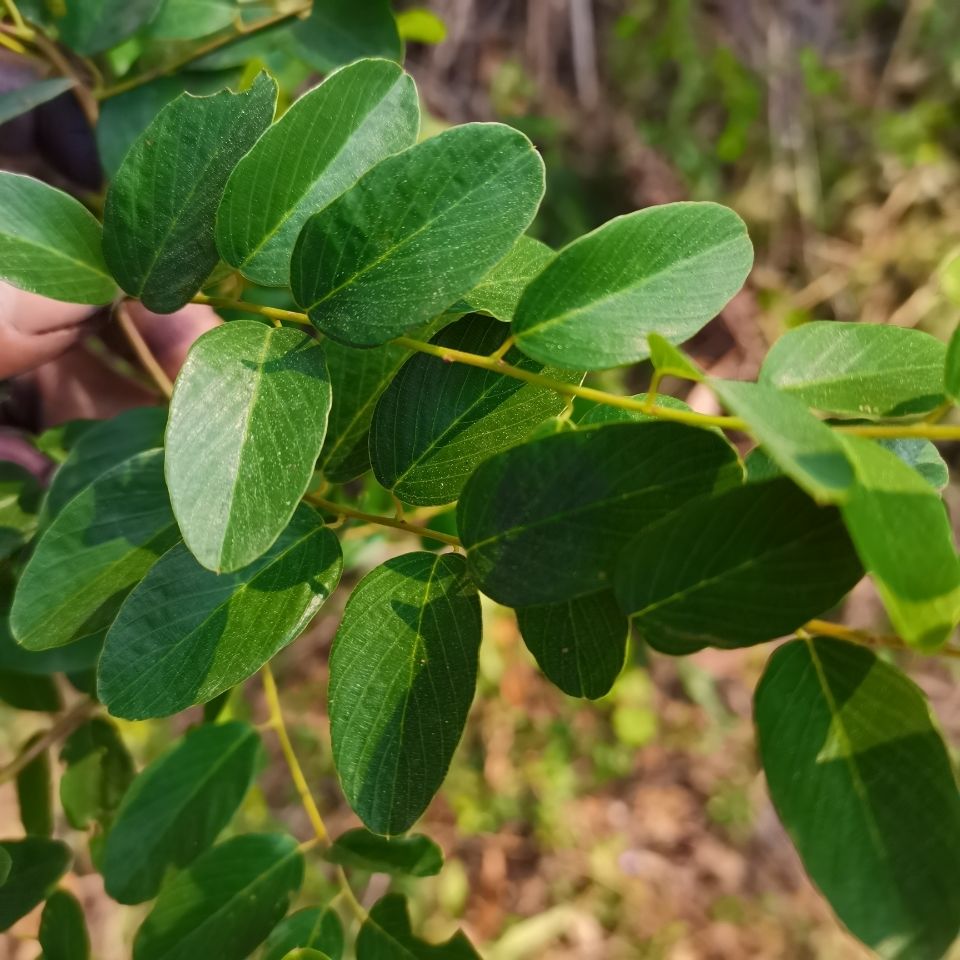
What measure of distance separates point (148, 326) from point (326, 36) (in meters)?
0.43

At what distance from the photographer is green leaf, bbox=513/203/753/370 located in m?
0.43

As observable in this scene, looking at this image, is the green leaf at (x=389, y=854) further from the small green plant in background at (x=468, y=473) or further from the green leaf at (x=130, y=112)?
the green leaf at (x=130, y=112)

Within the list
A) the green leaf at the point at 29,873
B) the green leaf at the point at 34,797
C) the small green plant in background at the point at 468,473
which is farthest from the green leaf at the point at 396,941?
the green leaf at the point at 34,797

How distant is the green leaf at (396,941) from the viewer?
1.92ft

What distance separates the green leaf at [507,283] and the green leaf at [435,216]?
0.16ft

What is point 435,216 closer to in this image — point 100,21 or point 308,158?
point 308,158

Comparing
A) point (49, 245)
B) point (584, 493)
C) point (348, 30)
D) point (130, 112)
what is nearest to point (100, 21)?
point (130, 112)

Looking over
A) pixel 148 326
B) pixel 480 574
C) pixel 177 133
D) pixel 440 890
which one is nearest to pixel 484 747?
pixel 440 890

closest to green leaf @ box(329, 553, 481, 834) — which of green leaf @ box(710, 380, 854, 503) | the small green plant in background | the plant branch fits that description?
the small green plant in background

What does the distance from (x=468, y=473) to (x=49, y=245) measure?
30 centimetres

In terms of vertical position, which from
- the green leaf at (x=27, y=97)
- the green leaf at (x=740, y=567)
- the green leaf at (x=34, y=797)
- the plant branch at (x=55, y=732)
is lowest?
the green leaf at (x=34, y=797)

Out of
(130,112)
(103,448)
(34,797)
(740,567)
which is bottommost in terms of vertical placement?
(34,797)

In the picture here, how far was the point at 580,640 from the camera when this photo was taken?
0.47 m

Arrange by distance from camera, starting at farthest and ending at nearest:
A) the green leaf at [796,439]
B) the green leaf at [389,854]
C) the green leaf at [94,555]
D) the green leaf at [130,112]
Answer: the green leaf at [130,112]
the green leaf at [389,854]
the green leaf at [94,555]
the green leaf at [796,439]
